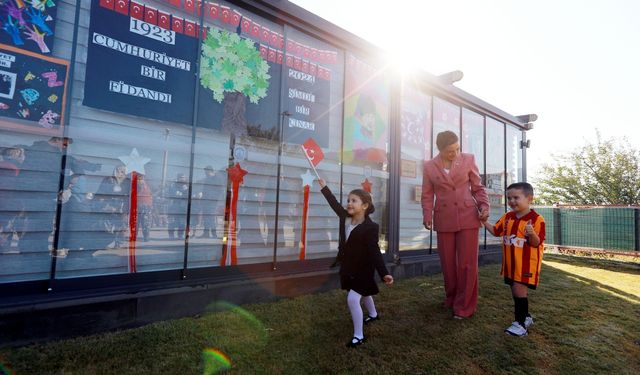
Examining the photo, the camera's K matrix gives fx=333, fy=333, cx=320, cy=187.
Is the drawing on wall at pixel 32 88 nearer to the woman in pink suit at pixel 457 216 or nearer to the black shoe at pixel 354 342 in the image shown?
the black shoe at pixel 354 342

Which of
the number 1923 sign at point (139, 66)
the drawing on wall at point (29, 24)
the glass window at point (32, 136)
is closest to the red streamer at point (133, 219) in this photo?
the glass window at point (32, 136)

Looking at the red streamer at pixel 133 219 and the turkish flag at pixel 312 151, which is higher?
the turkish flag at pixel 312 151

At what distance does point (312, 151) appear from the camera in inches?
184

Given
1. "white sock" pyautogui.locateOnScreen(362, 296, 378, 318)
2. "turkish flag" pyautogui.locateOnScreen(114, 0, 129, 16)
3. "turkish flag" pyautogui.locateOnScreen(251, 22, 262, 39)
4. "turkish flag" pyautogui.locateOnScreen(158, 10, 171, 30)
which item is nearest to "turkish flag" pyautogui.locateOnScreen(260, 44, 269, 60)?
"turkish flag" pyautogui.locateOnScreen(251, 22, 262, 39)

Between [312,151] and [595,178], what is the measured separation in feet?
Answer: 74.2

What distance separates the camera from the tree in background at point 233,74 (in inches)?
146

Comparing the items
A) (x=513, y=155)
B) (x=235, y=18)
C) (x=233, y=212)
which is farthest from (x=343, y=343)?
(x=513, y=155)

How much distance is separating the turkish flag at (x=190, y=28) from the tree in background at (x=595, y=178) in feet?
77.1

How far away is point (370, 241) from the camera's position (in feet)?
9.60

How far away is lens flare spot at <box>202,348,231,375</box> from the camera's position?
2211 millimetres

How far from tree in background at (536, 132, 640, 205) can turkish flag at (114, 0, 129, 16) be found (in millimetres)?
24149

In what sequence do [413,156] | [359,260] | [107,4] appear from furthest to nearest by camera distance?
[413,156] → [107,4] → [359,260]

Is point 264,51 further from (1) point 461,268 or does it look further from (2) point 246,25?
(1) point 461,268

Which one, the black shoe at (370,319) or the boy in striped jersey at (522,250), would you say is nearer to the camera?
the boy in striped jersey at (522,250)
